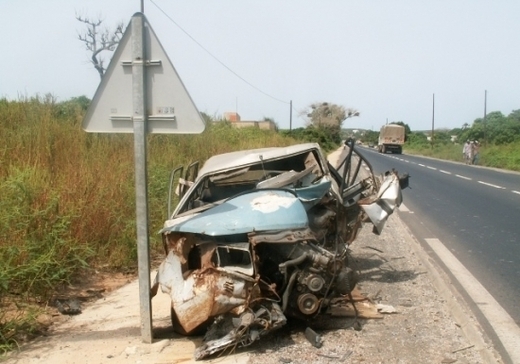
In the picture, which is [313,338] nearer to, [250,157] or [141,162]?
[250,157]

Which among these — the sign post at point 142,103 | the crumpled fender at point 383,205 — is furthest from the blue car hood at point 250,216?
the crumpled fender at point 383,205

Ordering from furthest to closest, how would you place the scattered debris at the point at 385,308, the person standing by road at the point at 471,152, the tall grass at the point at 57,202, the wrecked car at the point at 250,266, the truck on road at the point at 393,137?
the truck on road at the point at 393,137 → the person standing by road at the point at 471,152 → the tall grass at the point at 57,202 → the scattered debris at the point at 385,308 → the wrecked car at the point at 250,266

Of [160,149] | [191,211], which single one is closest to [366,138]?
[160,149]

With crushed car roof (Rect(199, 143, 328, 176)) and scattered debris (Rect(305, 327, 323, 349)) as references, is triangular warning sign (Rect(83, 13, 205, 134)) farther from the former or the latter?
scattered debris (Rect(305, 327, 323, 349))

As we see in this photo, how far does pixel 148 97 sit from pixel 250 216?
1287 mm

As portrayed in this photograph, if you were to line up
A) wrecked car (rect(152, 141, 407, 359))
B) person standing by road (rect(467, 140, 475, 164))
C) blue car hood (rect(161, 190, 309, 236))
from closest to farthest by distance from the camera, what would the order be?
wrecked car (rect(152, 141, 407, 359)) → blue car hood (rect(161, 190, 309, 236)) → person standing by road (rect(467, 140, 475, 164))

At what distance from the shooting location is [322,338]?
455 centimetres

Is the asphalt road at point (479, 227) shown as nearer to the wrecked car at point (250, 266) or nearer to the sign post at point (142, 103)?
the wrecked car at point (250, 266)

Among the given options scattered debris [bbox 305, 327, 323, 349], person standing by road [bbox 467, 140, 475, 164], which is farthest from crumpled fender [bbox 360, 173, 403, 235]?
person standing by road [bbox 467, 140, 475, 164]

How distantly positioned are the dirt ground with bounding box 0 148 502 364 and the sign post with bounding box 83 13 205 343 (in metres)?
0.38

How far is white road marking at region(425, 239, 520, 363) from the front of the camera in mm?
4562

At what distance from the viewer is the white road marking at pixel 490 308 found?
4.56 m

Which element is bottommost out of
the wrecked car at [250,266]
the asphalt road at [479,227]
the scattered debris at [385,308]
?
the asphalt road at [479,227]

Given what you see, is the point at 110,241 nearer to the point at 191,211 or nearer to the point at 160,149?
→ the point at 191,211
